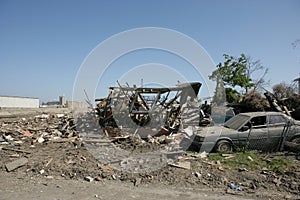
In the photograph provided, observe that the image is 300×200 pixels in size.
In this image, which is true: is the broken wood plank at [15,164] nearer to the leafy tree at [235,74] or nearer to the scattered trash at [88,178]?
the scattered trash at [88,178]

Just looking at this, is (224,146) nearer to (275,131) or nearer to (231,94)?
(275,131)

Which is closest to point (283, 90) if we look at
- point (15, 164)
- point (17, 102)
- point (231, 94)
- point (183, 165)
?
point (231, 94)

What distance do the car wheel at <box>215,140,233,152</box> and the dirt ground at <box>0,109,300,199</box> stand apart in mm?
1061

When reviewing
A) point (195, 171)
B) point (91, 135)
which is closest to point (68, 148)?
point (91, 135)

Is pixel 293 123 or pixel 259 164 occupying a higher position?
pixel 293 123

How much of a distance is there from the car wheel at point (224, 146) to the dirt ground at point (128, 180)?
1.06 meters

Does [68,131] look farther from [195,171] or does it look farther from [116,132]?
[195,171]

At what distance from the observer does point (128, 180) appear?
5.05 meters

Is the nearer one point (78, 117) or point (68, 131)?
point (68, 131)

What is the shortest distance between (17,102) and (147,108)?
128 feet

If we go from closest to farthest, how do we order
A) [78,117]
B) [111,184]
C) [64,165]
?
[111,184] → [64,165] → [78,117]

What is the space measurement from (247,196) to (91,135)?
23.9 ft

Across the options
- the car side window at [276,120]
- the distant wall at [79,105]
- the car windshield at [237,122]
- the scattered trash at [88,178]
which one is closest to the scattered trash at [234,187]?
the car windshield at [237,122]

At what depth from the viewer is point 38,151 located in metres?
7.35
